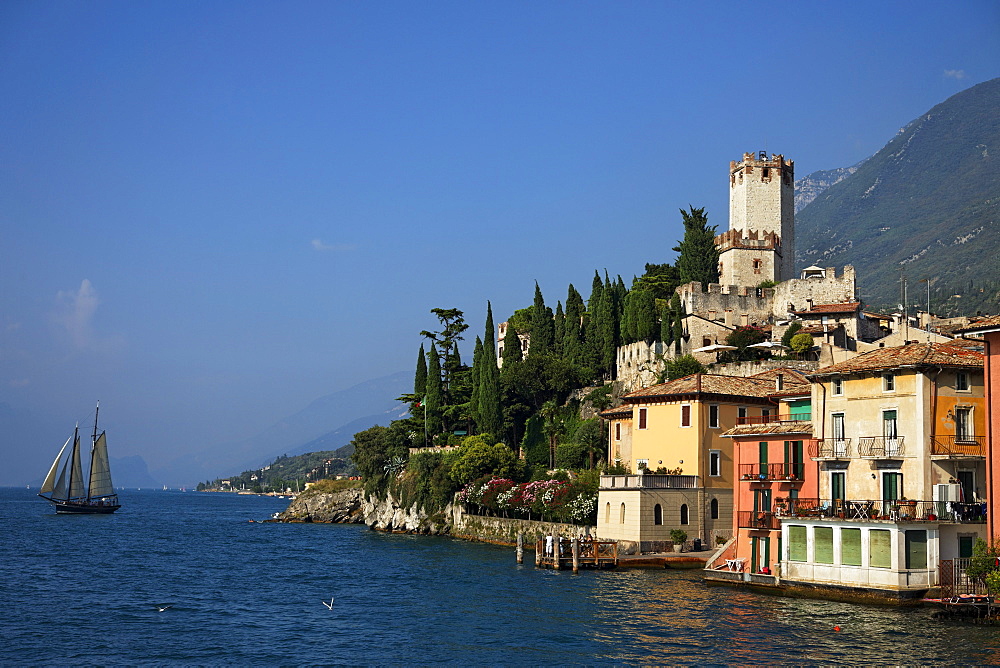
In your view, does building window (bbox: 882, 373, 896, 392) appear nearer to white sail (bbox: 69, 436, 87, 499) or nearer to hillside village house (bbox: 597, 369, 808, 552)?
hillside village house (bbox: 597, 369, 808, 552)

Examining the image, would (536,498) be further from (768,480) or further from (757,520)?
(757,520)

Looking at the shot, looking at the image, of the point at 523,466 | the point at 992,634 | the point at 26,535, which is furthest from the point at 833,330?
the point at 26,535

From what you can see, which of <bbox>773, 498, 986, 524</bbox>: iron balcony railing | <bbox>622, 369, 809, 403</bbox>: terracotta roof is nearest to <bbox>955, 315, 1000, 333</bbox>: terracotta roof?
<bbox>773, 498, 986, 524</bbox>: iron balcony railing

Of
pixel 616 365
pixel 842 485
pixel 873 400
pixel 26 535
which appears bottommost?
pixel 26 535

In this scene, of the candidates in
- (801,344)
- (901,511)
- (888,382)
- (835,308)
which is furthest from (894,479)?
(835,308)

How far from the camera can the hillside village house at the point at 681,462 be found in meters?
51.8

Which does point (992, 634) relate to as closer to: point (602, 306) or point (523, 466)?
point (523, 466)

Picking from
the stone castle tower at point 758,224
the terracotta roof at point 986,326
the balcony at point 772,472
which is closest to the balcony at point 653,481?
the balcony at point 772,472

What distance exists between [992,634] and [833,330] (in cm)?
4349

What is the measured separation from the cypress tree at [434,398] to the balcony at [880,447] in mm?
57078

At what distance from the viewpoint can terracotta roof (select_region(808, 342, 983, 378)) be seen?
37.6 meters

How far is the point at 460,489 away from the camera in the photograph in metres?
77.4

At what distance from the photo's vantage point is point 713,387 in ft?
181

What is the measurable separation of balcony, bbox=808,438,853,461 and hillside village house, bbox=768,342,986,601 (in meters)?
0.04
